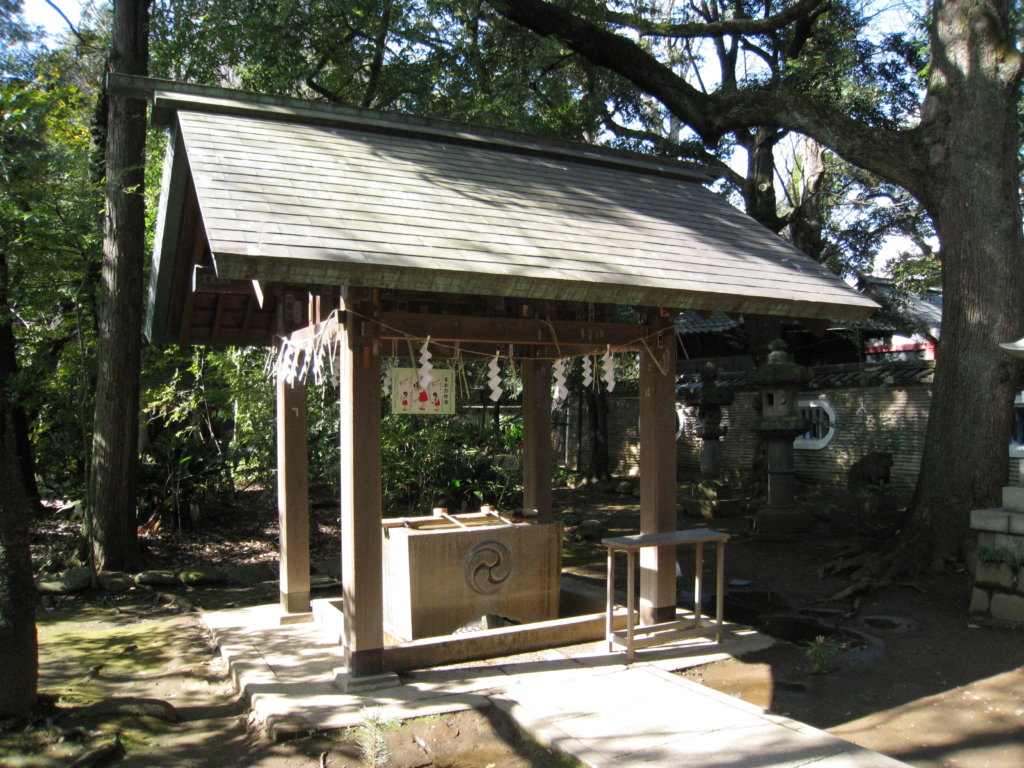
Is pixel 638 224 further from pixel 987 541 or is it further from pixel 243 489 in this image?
pixel 243 489

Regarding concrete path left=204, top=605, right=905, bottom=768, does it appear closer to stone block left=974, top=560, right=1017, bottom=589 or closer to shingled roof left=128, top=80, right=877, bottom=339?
stone block left=974, top=560, right=1017, bottom=589

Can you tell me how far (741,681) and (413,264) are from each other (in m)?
3.85

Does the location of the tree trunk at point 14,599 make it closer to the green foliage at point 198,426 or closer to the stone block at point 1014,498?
the green foliage at point 198,426

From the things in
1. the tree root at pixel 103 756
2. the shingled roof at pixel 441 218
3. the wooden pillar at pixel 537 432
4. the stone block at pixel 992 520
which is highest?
the shingled roof at pixel 441 218

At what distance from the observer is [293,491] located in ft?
24.1

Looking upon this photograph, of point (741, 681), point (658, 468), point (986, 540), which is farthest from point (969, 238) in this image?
point (741, 681)

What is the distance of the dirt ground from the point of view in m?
4.66

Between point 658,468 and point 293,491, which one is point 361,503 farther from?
point 658,468

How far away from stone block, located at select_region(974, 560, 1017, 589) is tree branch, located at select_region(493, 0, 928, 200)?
14.7ft

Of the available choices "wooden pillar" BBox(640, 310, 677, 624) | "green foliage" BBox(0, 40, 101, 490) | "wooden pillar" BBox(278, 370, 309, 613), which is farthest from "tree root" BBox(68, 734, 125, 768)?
"green foliage" BBox(0, 40, 101, 490)

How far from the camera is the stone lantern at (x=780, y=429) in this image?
12930mm

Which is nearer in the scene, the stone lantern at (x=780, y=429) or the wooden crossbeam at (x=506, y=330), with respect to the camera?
the wooden crossbeam at (x=506, y=330)

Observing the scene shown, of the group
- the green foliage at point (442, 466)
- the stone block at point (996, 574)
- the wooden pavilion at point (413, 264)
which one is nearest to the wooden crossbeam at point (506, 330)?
the wooden pavilion at point (413, 264)

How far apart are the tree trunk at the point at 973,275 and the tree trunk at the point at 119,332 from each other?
983cm
